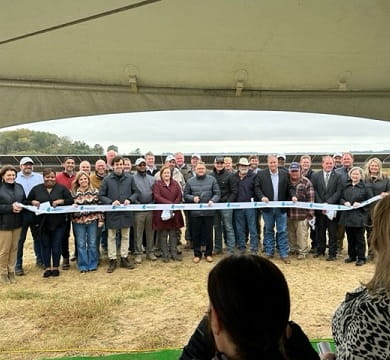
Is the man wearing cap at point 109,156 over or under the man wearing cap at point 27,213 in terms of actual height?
over

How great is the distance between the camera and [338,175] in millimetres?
6031

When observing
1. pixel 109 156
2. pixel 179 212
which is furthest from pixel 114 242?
pixel 109 156

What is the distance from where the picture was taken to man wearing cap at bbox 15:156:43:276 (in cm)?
543

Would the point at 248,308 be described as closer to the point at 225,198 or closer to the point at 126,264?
the point at 126,264

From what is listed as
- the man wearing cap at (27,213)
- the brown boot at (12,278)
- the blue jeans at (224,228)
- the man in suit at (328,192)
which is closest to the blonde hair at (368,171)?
the man in suit at (328,192)

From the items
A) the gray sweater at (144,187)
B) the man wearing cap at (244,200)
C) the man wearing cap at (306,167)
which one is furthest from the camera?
the man wearing cap at (306,167)

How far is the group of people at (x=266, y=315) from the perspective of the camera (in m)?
0.85

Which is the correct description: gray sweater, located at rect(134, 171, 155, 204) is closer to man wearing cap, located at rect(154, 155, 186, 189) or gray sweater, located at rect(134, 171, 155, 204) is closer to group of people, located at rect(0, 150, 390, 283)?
group of people, located at rect(0, 150, 390, 283)

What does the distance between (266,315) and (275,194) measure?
211 inches

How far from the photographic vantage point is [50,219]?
5.39 meters

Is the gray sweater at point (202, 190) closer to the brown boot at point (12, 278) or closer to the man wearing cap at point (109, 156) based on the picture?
the man wearing cap at point (109, 156)

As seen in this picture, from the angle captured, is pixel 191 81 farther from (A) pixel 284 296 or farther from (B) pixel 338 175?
(B) pixel 338 175

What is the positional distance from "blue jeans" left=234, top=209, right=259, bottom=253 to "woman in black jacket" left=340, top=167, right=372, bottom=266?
1.34m

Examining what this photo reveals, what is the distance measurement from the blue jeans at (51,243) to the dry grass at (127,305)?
0.29 m
